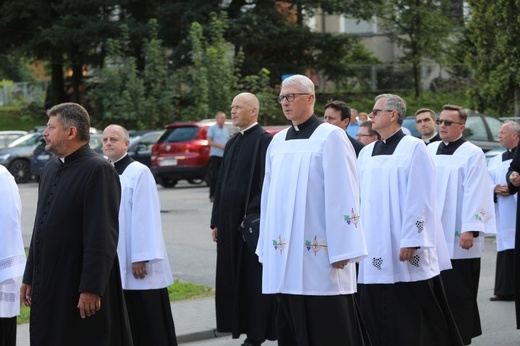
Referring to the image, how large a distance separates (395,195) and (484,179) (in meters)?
1.61

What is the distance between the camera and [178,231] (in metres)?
18.0

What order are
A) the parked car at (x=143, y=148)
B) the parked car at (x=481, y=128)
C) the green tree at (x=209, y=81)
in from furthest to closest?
1. the green tree at (x=209, y=81)
2. the parked car at (x=143, y=148)
3. the parked car at (x=481, y=128)

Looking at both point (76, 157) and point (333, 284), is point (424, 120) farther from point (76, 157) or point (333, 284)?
point (76, 157)

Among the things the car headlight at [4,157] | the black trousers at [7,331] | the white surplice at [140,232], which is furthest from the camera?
the car headlight at [4,157]

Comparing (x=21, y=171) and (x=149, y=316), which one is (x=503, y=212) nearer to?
(x=149, y=316)

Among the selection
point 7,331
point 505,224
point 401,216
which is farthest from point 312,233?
point 505,224

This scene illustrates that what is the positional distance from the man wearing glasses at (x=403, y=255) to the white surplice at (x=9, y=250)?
2586 mm

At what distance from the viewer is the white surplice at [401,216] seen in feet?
25.4

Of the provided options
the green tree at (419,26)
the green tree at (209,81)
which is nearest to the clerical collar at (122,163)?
the green tree at (209,81)

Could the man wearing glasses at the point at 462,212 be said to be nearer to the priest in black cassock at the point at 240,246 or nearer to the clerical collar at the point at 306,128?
the priest in black cassock at the point at 240,246

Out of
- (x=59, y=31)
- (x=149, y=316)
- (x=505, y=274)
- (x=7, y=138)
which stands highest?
(x=59, y=31)

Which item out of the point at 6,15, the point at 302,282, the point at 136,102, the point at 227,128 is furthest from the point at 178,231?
the point at 6,15

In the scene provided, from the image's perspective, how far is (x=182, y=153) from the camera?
26.6 metres

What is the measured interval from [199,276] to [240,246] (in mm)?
4065
